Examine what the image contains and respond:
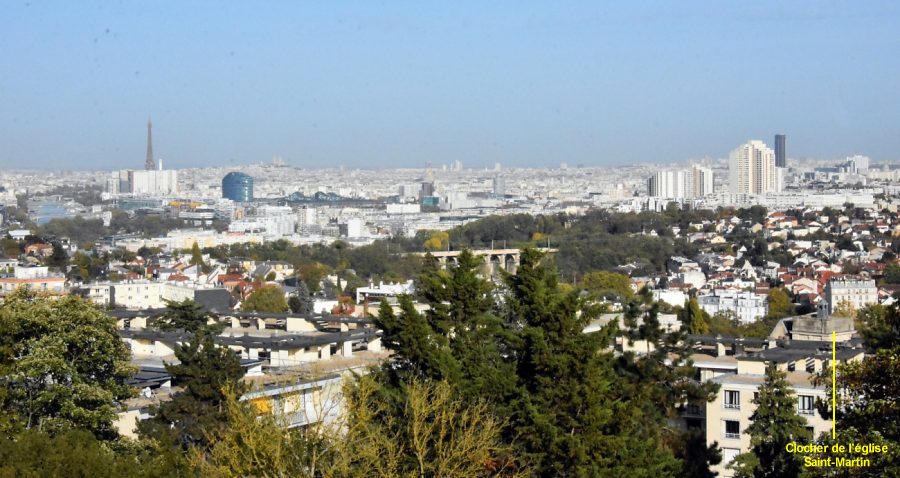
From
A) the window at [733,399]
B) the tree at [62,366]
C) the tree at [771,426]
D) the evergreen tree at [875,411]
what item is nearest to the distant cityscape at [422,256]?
the window at [733,399]

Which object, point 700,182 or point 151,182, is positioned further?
point 151,182

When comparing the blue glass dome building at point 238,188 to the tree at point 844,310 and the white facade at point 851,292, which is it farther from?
the tree at point 844,310

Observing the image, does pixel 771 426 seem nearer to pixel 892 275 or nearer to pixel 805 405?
pixel 805 405

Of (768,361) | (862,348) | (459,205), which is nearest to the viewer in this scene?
(768,361)

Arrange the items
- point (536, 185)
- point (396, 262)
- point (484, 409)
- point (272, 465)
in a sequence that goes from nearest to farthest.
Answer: point (272, 465) → point (484, 409) → point (396, 262) → point (536, 185)

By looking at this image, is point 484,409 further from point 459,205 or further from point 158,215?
point 459,205

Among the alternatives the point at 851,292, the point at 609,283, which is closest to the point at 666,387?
the point at 851,292

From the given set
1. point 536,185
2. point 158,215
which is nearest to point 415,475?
point 158,215
